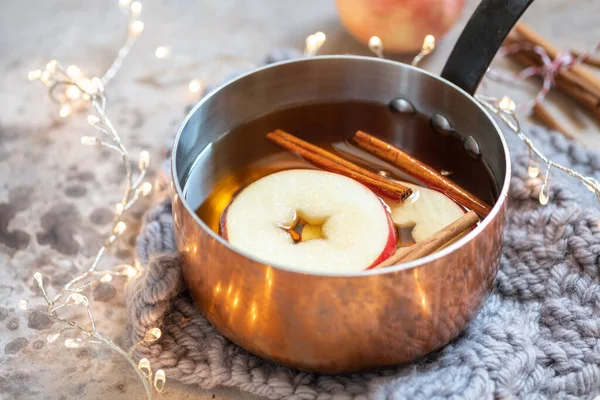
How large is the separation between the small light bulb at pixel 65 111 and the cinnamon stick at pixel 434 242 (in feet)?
1.60

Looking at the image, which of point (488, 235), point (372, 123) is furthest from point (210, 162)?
point (488, 235)

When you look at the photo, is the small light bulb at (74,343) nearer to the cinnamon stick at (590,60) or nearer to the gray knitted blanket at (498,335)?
the gray knitted blanket at (498,335)

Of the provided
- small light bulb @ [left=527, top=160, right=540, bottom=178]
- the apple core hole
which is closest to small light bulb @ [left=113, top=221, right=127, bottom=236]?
the apple core hole

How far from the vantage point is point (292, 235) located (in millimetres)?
707

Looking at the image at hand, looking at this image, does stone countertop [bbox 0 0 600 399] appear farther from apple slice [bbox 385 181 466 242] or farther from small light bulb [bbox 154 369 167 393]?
apple slice [bbox 385 181 466 242]

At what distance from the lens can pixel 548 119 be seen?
0.99m

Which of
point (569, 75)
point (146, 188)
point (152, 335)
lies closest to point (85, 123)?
point (146, 188)

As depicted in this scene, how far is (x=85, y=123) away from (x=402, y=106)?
1.42 ft

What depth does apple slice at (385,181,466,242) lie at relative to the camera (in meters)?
0.72

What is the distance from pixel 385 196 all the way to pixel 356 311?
0.19 metres

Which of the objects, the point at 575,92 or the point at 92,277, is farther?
the point at 575,92

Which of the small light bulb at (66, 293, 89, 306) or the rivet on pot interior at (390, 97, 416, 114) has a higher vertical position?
the rivet on pot interior at (390, 97, 416, 114)

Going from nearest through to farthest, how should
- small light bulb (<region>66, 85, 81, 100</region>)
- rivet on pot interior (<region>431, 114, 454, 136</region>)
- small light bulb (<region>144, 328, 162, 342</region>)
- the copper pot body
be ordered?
the copper pot body
small light bulb (<region>144, 328, 162, 342</region>)
rivet on pot interior (<region>431, 114, 454, 136</region>)
small light bulb (<region>66, 85, 81, 100</region>)

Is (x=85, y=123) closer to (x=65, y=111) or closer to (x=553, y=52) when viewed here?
(x=65, y=111)
